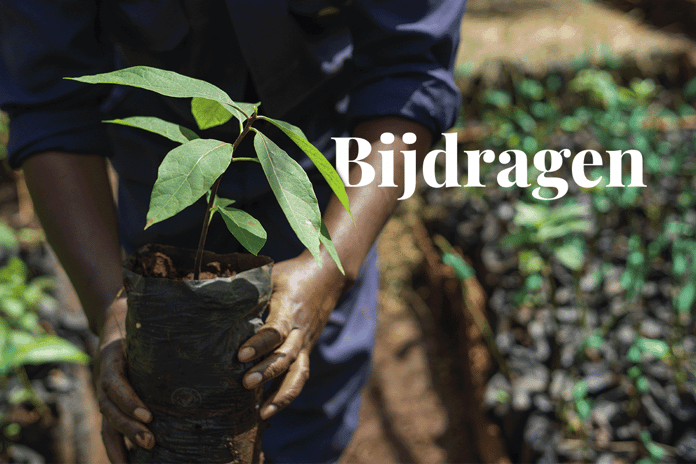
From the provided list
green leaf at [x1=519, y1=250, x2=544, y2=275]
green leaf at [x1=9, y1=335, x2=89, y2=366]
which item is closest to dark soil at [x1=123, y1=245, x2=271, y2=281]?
green leaf at [x1=9, y1=335, x2=89, y2=366]

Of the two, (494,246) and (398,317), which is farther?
(398,317)

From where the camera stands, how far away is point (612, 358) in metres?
1.85

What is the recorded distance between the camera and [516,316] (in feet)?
6.87

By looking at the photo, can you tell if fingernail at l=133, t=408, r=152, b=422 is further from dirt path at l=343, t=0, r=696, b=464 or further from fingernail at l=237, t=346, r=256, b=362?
dirt path at l=343, t=0, r=696, b=464

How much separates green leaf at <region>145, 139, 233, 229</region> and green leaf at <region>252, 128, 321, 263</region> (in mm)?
43

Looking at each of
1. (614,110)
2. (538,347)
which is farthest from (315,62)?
(614,110)

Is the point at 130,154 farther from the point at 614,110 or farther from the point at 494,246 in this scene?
the point at 614,110

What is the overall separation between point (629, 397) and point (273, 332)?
1.47 m

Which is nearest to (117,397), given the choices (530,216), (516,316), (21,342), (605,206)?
(21,342)

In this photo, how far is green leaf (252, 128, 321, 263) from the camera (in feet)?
1.82

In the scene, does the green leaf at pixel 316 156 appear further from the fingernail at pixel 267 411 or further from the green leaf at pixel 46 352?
the green leaf at pixel 46 352

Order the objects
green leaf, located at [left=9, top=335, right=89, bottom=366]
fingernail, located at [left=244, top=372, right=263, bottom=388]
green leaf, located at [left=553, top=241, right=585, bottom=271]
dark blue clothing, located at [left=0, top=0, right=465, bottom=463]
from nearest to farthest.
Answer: fingernail, located at [left=244, top=372, right=263, bottom=388] → dark blue clothing, located at [left=0, top=0, right=465, bottom=463] → green leaf, located at [left=9, top=335, right=89, bottom=366] → green leaf, located at [left=553, top=241, right=585, bottom=271]

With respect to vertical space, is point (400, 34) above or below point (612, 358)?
above

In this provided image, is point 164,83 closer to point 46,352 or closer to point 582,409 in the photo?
point 46,352
